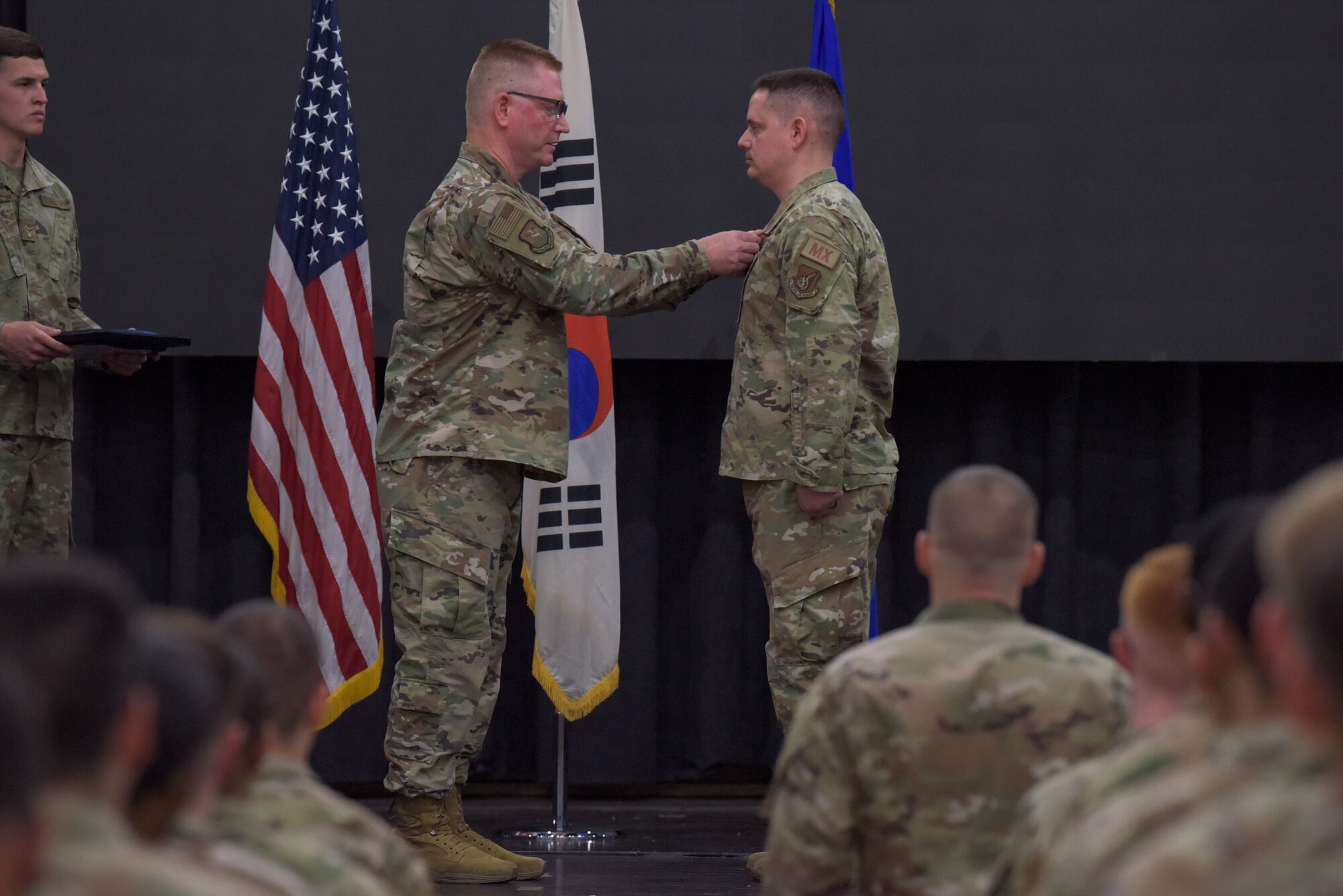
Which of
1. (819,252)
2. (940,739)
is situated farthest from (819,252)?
(940,739)

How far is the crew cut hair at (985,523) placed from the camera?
1.91m

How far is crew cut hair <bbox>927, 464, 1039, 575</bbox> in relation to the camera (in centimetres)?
191

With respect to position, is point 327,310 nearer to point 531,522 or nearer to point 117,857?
point 531,522

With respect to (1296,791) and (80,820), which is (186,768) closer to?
(80,820)

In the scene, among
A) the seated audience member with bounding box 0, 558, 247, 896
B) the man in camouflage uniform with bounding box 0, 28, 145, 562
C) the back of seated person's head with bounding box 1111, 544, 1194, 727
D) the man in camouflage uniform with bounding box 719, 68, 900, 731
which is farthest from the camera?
the man in camouflage uniform with bounding box 0, 28, 145, 562

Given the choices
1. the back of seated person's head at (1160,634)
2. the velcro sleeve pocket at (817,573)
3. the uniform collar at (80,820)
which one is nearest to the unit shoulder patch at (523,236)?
the velcro sleeve pocket at (817,573)

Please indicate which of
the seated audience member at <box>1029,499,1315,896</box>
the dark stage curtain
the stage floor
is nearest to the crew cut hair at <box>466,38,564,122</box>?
the dark stage curtain

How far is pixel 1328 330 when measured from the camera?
4.70 metres

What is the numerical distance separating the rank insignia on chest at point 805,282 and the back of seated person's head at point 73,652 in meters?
2.58

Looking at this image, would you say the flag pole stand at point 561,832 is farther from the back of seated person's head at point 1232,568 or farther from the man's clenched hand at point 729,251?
the back of seated person's head at point 1232,568

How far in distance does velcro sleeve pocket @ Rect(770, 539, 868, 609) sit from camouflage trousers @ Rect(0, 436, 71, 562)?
1.84m

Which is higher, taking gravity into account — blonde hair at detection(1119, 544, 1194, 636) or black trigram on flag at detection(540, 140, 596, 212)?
black trigram on flag at detection(540, 140, 596, 212)

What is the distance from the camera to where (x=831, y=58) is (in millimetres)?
4375

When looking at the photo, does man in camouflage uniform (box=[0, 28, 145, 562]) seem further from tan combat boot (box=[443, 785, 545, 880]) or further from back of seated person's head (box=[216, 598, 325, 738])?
back of seated person's head (box=[216, 598, 325, 738])
